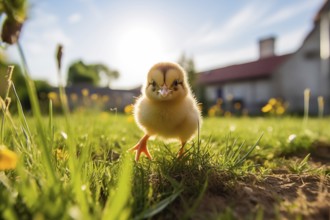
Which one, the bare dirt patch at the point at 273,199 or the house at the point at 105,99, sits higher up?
the house at the point at 105,99

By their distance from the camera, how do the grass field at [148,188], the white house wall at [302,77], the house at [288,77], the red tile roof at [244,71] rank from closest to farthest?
1. the grass field at [148,188]
2. the house at [288,77]
3. the white house wall at [302,77]
4. the red tile roof at [244,71]

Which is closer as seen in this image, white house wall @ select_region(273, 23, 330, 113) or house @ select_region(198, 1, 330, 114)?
house @ select_region(198, 1, 330, 114)

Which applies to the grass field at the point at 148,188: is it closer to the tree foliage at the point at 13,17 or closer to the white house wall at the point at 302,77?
the tree foliage at the point at 13,17

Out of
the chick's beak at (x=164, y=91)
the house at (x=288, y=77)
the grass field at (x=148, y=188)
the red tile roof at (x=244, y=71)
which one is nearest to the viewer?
the grass field at (x=148, y=188)

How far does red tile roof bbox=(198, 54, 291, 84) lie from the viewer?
70.2ft

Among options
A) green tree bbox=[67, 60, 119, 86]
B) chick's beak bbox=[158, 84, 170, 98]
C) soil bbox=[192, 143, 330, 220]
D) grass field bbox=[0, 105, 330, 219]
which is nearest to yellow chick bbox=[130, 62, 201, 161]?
chick's beak bbox=[158, 84, 170, 98]

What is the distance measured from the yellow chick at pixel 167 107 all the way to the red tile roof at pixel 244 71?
20499 mm

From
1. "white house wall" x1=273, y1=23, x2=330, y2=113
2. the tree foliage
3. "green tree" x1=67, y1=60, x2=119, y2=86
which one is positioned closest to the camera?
the tree foliage

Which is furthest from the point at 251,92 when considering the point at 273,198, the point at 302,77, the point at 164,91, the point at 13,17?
the point at 13,17

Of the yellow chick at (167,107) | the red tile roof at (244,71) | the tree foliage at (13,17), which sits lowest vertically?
the yellow chick at (167,107)

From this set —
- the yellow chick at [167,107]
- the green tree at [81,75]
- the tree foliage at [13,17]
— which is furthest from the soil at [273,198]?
the green tree at [81,75]

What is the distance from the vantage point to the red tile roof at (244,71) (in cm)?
2139

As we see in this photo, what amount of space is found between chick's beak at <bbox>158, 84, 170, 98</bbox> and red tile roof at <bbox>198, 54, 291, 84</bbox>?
20.7m

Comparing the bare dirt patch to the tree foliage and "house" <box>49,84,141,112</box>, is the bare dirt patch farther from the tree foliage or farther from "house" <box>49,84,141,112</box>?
the tree foliage
